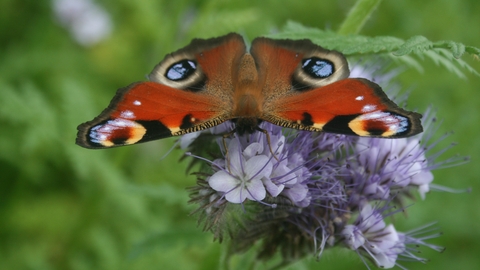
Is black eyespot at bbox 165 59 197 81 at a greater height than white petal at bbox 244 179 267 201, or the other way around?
black eyespot at bbox 165 59 197 81

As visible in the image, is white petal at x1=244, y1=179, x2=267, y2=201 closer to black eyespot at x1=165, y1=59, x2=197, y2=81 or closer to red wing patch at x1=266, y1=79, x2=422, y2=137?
red wing patch at x1=266, y1=79, x2=422, y2=137

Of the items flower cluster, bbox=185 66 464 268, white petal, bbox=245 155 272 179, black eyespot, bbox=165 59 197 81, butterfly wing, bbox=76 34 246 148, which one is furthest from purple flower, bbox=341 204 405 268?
black eyespot, bbox=165 59 197 81

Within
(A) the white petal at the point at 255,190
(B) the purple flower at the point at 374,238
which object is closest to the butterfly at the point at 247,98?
(A) the white petal at the point at 255,190

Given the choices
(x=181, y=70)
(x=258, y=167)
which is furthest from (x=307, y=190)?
(x=181, y=70)

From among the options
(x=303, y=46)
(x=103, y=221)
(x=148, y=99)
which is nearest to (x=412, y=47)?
(x=303, y=46)

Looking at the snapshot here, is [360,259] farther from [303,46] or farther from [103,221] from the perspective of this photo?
[103,221]
